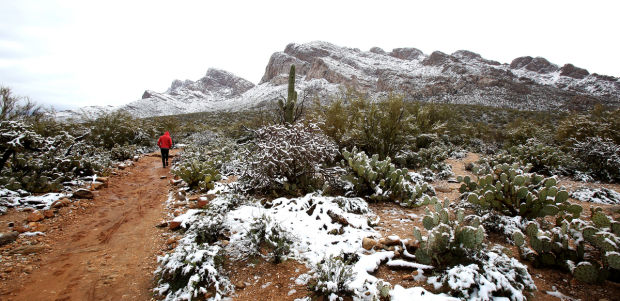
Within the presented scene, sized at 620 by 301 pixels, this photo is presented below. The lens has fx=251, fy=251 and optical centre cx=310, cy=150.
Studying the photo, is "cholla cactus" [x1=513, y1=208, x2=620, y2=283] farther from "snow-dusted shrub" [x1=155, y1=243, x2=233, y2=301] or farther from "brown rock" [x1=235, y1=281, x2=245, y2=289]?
"snow-dusted shrub" [x1=155, y1=243, x2=233, y2=301]

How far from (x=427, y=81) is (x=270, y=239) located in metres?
60.1

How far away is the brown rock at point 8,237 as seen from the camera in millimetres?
3045

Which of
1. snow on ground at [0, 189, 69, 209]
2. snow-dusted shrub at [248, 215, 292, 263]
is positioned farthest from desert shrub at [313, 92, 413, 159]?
snow on ground at [0, 189, 69, 209]

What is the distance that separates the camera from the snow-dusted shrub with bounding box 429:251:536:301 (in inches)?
78.5

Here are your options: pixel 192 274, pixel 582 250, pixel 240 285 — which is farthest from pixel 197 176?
pixel 582 250

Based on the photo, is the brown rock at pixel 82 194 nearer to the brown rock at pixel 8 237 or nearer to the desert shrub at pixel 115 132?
the brown rock at pixel 8 237

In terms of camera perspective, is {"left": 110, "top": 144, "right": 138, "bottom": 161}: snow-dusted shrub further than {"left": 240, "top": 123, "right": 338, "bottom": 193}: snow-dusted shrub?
Yes

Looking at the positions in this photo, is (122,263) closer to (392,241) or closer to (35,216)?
(35,216)

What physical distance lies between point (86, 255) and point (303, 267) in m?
2.64

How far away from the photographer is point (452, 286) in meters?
2.06

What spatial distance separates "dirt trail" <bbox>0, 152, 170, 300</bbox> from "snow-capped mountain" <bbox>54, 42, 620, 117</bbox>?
10.3 meters

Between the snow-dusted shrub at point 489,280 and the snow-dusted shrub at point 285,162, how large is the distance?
9.17 feet

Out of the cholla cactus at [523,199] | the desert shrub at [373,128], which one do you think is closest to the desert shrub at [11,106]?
the desert shrub at [373,128]

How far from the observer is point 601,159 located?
594 cm
